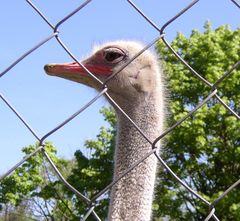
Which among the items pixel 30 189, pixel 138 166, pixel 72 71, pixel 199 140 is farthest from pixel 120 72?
pixel 30 189

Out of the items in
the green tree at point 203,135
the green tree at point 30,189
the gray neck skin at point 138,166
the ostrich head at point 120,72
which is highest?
the green tree at point 30,189

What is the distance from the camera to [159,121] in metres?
3.46

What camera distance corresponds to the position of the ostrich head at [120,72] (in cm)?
360

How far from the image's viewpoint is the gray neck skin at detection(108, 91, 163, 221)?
296 cm

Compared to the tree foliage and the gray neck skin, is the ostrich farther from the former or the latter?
the tree foliage

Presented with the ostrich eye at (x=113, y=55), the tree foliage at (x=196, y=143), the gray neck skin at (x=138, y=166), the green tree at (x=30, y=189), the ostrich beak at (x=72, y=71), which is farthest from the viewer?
the green tree at (x=30, y=189)

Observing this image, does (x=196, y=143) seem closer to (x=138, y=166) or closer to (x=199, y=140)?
(x=199, y=140)

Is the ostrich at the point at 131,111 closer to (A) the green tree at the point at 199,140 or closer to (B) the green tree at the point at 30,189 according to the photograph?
(A) the green tree at the point at 199,140

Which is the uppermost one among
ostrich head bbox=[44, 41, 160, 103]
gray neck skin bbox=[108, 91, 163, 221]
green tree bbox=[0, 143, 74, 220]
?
green tree bbox=[0, 143, 74, 220]

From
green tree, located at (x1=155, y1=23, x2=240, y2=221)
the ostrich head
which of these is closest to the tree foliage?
green tree, located at (x1=155, y1=23, x2=240, y2=221)

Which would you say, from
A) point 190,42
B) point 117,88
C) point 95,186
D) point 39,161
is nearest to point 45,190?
point 39,161

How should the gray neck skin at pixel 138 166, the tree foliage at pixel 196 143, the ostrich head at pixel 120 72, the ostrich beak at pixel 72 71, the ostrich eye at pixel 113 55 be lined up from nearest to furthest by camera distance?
the gray neck skin at pixel 138 166
the ostrich beak at pixel 72 71
the ostrich head at pixel 120 72
the ostrich eye at pixel 113 55
the tree foliage at pixel 196 143

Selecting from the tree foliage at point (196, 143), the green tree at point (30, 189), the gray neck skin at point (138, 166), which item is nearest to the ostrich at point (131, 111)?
the gray neck skin at point (138, 166)

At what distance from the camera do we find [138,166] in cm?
309
